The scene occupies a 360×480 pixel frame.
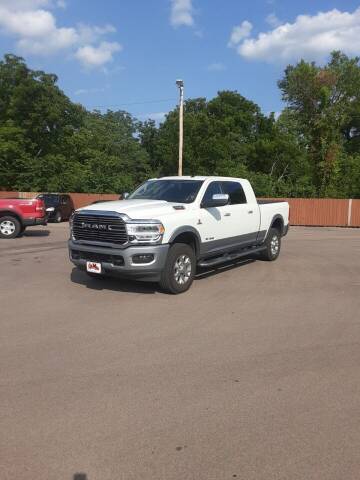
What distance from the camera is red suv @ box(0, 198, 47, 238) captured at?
15688 mm

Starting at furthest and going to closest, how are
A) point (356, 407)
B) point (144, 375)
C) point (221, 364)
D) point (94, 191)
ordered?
point (94, 191)
point (221, 364)
point (144, 375)
point (356, 407)

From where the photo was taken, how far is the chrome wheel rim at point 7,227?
52.0ft

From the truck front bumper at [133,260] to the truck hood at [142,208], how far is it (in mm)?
499

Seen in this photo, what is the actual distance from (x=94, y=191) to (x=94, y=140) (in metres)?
25.0

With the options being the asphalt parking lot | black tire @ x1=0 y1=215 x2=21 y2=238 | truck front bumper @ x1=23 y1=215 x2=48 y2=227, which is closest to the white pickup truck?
the asphalt parking lot

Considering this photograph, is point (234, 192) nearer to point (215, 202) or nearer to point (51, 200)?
point (215, 202)

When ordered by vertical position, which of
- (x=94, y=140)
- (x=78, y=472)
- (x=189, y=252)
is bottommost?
(x=78, y=472)

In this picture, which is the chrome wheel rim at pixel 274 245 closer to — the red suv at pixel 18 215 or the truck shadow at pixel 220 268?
the truck shadow at pixel 220 268

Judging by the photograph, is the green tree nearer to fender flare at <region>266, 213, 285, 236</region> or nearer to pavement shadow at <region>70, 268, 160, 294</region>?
fender flare at <region>266, 213, 285, 236</region>

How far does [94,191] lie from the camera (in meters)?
32.5

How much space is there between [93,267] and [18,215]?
9.31 metres

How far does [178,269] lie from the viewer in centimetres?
761

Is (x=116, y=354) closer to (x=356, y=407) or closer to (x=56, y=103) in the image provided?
(x=356, y=407)

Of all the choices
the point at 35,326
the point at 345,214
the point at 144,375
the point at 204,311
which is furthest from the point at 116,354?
the point at 345,214
